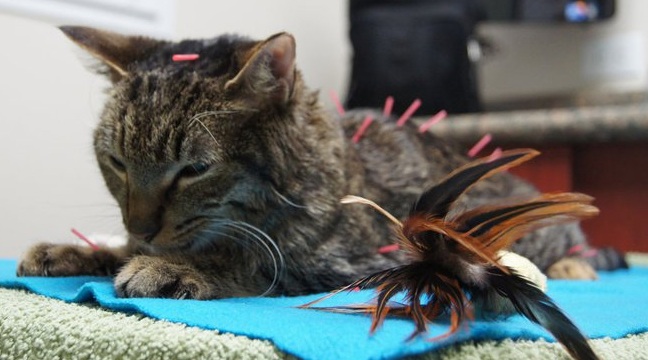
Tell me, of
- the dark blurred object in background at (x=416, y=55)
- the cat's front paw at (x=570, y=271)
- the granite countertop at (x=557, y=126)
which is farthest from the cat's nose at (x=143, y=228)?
the dark blurred object in background at (x=416, y=55)

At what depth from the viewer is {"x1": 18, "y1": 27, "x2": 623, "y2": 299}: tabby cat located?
91cm

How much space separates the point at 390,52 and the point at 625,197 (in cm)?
96

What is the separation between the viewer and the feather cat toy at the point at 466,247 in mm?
637

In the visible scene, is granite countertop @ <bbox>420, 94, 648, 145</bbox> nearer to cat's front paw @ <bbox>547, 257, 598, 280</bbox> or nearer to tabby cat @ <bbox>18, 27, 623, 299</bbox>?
cat's front paw @ <bbox>547, 257, 598, 280</bbox>

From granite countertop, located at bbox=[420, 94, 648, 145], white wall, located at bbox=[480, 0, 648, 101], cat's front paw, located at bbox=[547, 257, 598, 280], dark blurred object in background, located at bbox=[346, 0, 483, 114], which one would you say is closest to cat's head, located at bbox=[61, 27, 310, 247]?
cat's front paw, located at bbox=[547, 257, 598, 280]

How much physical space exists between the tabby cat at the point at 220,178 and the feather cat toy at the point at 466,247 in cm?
32

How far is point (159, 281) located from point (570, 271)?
0.91 m

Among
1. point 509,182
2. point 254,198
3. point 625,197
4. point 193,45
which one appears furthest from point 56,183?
point 625,197

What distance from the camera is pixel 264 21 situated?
2230mm

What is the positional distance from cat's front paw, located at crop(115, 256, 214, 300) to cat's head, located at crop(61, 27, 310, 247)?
0.23 feet

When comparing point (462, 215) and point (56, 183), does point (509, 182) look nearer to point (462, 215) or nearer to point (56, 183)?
point (462, 215)

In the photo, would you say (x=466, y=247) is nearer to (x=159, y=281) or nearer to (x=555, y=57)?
(x=159, y=281)

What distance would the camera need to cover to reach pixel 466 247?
0.64 m

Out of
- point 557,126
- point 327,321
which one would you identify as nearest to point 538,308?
point 327,321
